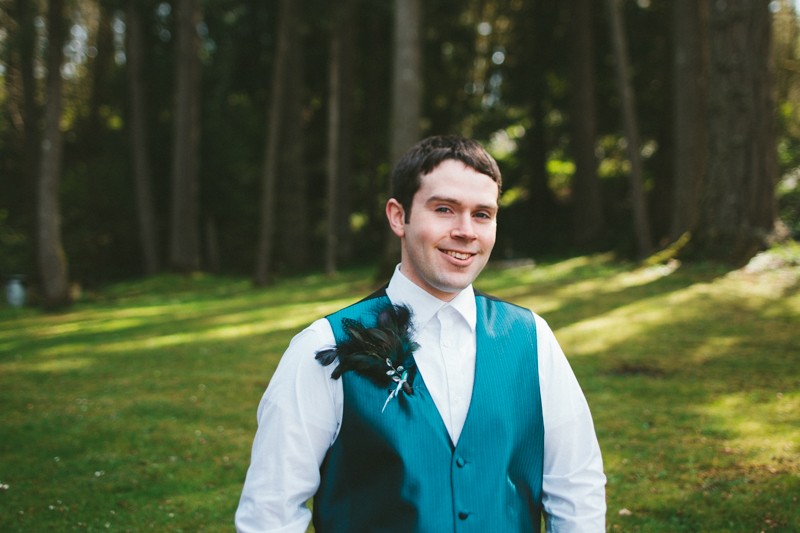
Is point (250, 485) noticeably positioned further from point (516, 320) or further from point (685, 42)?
point (685, 42)

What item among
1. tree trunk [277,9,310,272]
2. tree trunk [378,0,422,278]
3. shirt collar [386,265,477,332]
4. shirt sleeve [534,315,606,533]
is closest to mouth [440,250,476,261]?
shirt collar [386,265,477,332]

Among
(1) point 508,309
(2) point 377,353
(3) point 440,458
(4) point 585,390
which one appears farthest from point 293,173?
(3) point 440,458

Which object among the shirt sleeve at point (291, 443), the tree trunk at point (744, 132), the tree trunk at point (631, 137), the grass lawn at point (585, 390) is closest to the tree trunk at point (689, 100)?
the tree trunk at point (631, 137)

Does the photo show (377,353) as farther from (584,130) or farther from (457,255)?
(584,130)

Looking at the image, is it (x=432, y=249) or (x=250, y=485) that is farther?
(x=432, y=249)

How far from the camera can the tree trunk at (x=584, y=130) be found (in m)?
22.4

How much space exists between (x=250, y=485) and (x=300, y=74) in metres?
24.0

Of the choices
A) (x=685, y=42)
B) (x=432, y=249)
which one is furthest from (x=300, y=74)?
(x=432, y=249)

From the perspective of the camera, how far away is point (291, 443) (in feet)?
7.47

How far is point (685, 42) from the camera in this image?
15.6 m

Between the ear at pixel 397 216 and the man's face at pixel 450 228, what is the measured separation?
2.3 inches

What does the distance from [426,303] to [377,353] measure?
268 mm

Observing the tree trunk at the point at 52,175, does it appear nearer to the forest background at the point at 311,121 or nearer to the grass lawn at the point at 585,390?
the forest background at the point at 311,121

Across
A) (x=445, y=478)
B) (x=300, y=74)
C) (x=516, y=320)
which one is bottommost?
(x=445, y=478)
